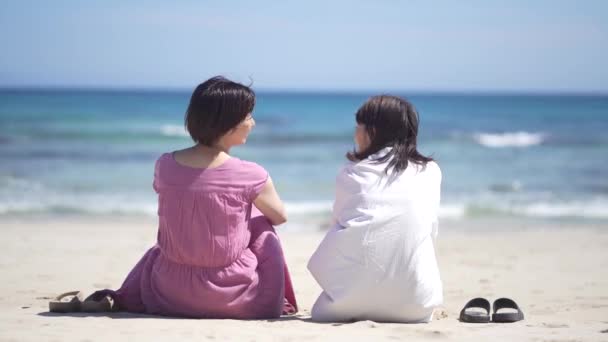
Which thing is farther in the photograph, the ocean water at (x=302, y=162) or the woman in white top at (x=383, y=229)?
the ocean water at (x=302, y=162)

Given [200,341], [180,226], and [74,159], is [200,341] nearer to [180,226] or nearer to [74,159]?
[180,226]

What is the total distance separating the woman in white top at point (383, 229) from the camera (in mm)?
3580

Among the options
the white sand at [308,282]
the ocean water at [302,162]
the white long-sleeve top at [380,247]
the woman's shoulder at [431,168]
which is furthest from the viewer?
the ocean water at [302,162]

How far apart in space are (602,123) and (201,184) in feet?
95.9

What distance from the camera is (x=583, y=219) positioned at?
967 cm

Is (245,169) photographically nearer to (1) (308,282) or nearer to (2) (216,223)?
(2) (216,223)

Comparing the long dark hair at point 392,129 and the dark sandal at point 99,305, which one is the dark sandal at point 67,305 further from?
the long dark hair at point 392,129

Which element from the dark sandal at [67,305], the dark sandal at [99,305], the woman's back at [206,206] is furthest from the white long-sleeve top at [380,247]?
the dark sandal at [67,305]

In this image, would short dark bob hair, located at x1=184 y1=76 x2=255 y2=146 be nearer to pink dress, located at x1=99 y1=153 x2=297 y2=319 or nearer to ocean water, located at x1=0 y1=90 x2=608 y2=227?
pink dress, located at x1=99 y1=153 x2=297 y2=319

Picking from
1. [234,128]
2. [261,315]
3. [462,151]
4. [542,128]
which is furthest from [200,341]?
[542,128]

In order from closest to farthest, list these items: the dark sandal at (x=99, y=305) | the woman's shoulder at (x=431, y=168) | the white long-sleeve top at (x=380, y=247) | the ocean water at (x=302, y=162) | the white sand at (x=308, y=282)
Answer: the white sand at (x=308, y=282), the white long-sleeve top at (x=380, y=247), the woman's shoulder at (x=431, y=168), the dark sandal at (x=99, y=305), the ocean water at (x=302, y=162)

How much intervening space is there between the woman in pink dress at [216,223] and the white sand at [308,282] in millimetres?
147

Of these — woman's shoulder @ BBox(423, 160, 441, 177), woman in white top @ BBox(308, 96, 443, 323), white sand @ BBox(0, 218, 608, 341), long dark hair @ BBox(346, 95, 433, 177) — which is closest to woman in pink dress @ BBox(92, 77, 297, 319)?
white sand @ BBox(0, 218, 608, 341)

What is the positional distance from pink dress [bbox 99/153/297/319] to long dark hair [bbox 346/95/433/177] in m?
0.57
